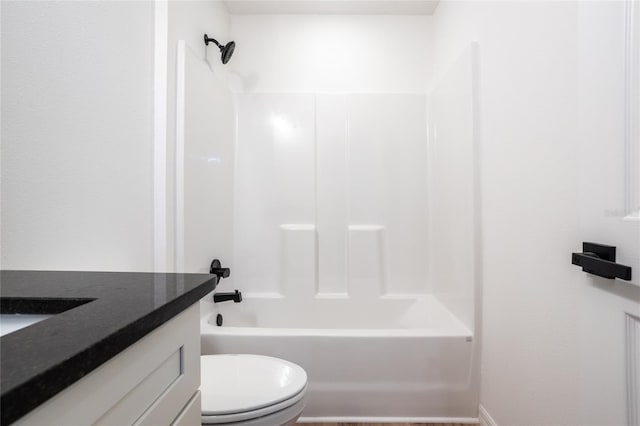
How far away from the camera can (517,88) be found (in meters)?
1.25

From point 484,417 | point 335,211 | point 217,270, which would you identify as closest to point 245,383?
point 217,270

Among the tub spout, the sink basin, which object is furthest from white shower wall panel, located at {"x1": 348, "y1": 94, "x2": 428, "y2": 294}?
the sink basin

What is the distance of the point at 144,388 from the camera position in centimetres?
48

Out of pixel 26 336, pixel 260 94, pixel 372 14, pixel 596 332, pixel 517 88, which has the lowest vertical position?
pixel 596 332

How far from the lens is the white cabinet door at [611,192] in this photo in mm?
607

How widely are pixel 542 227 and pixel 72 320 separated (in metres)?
1.30

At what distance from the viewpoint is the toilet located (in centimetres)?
96

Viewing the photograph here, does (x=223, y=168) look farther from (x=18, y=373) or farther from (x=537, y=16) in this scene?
(x=18, y=373)

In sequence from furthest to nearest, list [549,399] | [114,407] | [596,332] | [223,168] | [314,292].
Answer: [314,292]
[223,168]
[549,399]
[596,332]
[114,407]

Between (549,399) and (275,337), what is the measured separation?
1.11m

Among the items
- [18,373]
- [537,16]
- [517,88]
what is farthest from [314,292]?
[18,373]

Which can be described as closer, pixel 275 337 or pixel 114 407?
pixel 114 407

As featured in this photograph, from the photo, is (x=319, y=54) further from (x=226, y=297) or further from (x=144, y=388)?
(x=144, y=388)

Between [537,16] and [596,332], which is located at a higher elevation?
[537,16]
